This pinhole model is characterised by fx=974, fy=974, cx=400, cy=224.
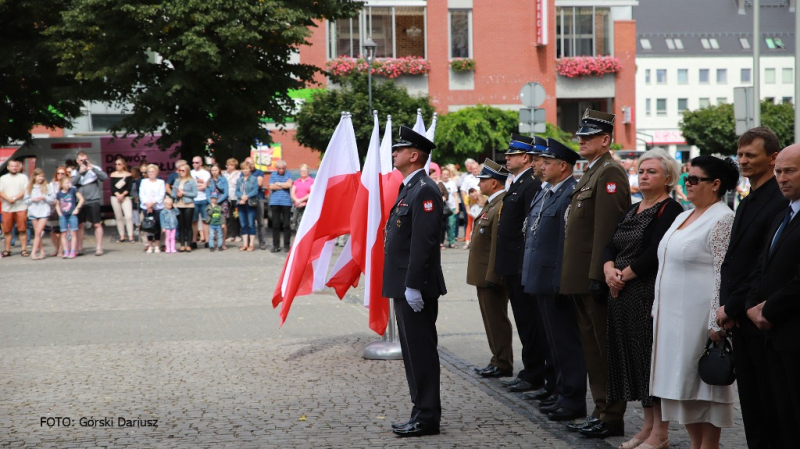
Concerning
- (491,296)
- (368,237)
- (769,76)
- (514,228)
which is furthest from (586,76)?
(769,76)

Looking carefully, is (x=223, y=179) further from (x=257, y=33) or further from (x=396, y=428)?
(x=396, y=428)

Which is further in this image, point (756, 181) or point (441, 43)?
point (441, 43)

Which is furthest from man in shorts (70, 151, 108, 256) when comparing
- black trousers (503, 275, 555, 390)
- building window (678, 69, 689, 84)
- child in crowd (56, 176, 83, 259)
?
building window (678, 69, 689, 84)

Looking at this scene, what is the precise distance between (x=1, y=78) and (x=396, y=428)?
25444 mm

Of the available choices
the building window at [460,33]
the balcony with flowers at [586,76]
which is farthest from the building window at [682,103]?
Result: the building window at [460,33]

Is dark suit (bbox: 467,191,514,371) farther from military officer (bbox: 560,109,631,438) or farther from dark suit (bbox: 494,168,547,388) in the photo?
military officer (bbox: 560,109,631,438)

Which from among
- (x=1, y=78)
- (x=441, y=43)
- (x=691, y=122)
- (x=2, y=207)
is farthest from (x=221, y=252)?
(x=691, y=122)

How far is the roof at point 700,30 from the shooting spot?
92688 mm

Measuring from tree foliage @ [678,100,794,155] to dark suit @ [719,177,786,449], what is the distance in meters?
64.8

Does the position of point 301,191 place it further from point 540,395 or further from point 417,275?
point 417,275

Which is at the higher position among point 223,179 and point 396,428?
point 223,179

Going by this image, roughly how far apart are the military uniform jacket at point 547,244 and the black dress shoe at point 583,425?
940mm

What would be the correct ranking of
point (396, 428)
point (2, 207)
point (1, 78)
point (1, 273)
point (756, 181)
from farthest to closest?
point (1, 78) < point (2, 207) < point (1, 273) < point (396, 428) < point (756, 181)

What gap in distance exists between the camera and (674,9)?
311 ft
